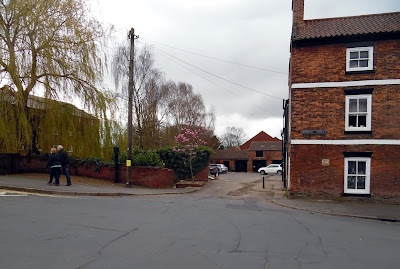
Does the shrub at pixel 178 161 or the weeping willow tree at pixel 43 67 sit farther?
the shrub at pixel 178 161

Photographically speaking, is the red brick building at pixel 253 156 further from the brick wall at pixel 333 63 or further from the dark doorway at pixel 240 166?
the brick wall at pixel 333 63

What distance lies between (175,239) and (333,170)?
10378 millimetres

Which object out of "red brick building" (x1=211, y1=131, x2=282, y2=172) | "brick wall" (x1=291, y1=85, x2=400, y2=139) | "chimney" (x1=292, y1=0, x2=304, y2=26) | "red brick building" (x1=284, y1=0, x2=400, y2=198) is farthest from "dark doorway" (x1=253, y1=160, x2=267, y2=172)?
"brick wall" (x1=291, y1=85, x2=400, y2=139)

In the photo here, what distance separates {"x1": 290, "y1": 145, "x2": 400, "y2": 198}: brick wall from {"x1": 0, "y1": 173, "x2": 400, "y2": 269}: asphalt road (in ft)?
16.8

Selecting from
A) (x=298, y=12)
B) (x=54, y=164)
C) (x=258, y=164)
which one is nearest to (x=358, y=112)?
(x=298, y=12)

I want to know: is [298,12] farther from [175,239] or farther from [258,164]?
[258,164]

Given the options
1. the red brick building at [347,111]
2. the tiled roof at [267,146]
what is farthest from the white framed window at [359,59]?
the tiled roof at [267,146]

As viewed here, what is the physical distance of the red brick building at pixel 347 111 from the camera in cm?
1361

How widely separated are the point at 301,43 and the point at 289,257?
11.7 m

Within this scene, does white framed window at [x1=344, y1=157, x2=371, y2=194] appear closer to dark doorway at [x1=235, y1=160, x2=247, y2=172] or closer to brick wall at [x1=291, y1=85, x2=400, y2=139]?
brick wall at [x1=291, y1=85, x2=400, y2=139]

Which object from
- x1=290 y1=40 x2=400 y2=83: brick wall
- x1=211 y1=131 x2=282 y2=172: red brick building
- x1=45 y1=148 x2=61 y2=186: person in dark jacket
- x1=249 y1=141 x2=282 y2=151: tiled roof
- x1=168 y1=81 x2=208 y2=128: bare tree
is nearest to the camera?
x1=45 y1=148 x2=61 y2=186: person in dark jacket

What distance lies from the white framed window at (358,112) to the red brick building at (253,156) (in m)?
42.3

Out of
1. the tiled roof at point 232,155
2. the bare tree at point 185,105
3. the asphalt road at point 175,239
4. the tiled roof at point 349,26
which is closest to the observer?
the asphalt road at point 175,239

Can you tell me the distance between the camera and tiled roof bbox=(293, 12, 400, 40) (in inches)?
546
